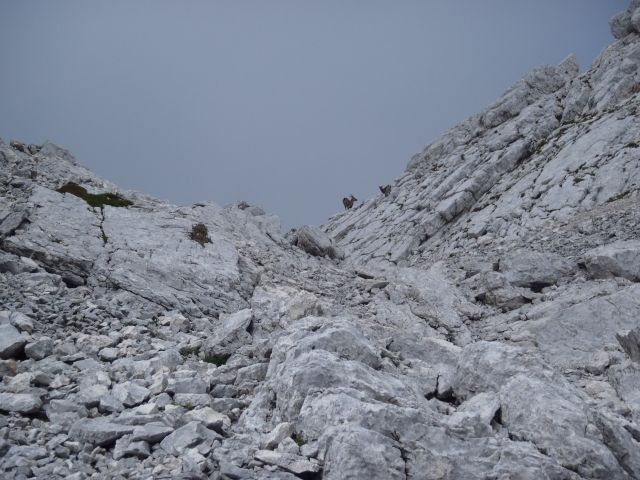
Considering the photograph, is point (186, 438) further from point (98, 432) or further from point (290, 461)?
point (290, 461)

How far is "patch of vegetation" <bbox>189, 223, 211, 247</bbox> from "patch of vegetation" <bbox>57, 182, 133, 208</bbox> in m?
5.13

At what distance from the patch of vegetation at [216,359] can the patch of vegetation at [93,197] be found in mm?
15606

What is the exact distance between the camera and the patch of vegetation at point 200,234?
23203 mm

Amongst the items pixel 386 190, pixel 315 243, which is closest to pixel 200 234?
pixel 315 243

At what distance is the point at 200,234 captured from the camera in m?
23.9

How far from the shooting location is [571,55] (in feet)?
217

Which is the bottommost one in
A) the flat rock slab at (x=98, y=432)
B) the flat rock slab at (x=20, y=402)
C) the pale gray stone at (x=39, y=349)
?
the flat rock slab at (x=98, y=432)

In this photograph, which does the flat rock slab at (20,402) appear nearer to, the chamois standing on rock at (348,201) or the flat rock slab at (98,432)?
the flat rock slab at (98,432)

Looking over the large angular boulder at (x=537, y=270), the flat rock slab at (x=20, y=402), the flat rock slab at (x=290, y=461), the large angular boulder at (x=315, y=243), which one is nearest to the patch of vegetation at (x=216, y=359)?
the flat rock slab at (x=20, y=402)

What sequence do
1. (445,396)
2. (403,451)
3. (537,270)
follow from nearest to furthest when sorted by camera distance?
(403,451) < (445,396) < (537,270)

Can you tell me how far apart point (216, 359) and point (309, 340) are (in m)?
3.12

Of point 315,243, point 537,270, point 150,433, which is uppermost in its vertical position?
point 315,243

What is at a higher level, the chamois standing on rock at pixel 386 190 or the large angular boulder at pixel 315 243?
the chamois standing on rock at pixel 386 190

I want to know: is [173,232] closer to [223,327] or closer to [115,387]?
[223,327]
